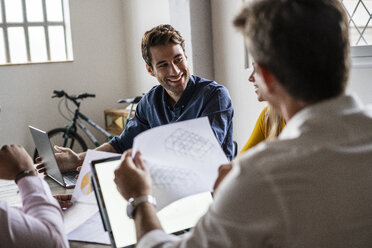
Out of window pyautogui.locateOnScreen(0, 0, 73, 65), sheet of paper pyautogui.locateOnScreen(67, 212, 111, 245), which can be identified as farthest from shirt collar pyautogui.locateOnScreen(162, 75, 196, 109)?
window pyautogui.locateOnScreen(0, 0, 73, 65)

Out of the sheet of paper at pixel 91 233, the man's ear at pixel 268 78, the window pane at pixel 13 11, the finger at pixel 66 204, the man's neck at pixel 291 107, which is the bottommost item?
the sheet of paper at pixel 91 233

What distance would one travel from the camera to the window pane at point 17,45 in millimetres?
4925

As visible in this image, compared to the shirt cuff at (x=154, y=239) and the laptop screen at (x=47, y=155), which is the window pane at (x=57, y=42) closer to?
the laptop screen at (x=47, y=155)

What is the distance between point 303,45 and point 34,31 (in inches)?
191

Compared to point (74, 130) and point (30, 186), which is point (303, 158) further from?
point (74, 130)

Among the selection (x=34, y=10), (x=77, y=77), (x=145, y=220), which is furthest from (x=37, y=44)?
(x=145, y=220)

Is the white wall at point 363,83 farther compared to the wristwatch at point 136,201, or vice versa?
the white wall at point 363,83

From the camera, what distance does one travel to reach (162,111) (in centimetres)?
221

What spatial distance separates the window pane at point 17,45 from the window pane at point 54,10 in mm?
379

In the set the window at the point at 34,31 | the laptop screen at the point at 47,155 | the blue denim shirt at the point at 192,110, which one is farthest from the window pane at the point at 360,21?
the window at the point at 34,31

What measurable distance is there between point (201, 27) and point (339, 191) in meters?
3.33

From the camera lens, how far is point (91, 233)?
1.24 metres

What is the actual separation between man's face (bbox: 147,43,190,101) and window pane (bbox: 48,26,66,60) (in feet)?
11.0

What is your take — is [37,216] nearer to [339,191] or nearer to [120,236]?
[120,236]
